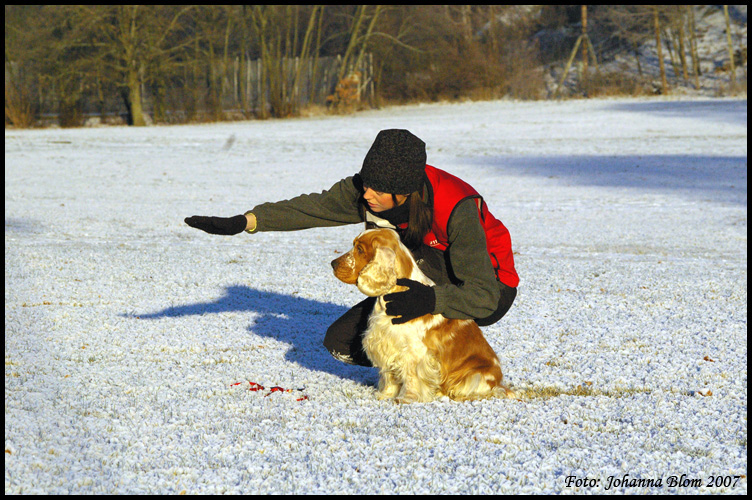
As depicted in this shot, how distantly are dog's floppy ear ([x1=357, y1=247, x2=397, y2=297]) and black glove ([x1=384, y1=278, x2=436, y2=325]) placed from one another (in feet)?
0.20

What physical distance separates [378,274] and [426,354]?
2.15 feet

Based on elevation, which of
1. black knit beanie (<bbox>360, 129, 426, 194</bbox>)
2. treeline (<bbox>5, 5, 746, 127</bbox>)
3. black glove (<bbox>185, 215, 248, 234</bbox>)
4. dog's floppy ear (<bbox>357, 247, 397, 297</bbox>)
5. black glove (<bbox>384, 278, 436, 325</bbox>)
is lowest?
black glove (<bbox>384, 278, 436, 325</bbox>)

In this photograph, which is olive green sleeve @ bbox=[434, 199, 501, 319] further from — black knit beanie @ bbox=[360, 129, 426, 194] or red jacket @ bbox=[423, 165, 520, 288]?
black knit beanie @ bbox=[360, 129, 426, 194]

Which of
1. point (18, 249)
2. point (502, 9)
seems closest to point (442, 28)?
point (502, 9)

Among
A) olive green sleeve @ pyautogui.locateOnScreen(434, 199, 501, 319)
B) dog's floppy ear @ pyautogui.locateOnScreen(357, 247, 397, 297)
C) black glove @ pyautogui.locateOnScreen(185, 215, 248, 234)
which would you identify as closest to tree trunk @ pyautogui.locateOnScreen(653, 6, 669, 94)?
olive green sleeve @ pyautogui.locateOnScreen(434, 199, 501, 319)

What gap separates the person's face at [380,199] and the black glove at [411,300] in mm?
499

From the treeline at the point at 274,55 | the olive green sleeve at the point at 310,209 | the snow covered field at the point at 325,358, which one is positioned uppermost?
the treeline at the point at 274,55

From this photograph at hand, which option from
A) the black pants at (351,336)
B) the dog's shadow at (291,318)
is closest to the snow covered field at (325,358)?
the dog's shadow at (291,318)

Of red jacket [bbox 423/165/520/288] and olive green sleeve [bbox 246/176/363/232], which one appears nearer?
red jacket [bbox 423/165/520/288]

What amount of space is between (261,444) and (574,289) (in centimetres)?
486

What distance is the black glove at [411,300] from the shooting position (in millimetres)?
3826

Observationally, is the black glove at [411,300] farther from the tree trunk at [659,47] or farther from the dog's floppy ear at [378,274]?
the tree trunk at [659,47]

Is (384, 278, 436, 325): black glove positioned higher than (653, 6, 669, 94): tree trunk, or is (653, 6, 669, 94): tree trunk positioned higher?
(653, 6, 669, 94): tree trunk

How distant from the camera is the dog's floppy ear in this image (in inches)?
152
